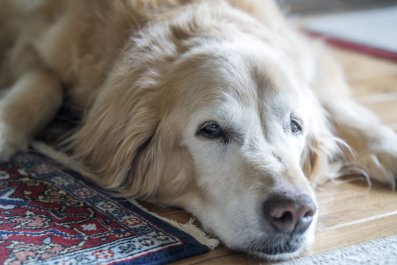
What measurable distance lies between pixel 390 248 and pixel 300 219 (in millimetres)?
318

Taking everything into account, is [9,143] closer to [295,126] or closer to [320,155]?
[295,126]


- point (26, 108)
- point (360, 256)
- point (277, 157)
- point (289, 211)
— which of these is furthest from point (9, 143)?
point (360, 256)

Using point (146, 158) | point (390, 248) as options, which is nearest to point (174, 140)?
point (146, 158)

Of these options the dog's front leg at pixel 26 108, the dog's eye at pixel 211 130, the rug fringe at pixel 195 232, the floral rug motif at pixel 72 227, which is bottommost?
the floral rug motif at pixel 72 227

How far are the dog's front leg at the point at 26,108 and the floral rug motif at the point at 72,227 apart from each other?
13 cm

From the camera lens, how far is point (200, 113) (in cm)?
186

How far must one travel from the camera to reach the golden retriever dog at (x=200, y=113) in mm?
1699

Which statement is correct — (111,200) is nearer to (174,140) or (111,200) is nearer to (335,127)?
(174,140)

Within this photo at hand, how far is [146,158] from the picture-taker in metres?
2.03

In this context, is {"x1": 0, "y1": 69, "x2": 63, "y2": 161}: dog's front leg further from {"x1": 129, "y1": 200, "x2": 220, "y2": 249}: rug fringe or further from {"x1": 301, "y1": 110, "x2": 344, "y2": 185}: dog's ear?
{"x1": 301, "y1": 110, "x2": 344, "y2": 185}: dog's ear

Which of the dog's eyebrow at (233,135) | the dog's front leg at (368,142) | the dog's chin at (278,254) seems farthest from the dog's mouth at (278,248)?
the dog's front leg at (368,142)

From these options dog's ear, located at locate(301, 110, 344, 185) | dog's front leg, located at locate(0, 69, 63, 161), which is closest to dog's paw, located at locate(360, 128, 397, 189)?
dog's ear, located at locate(301, 110, 344, 185)

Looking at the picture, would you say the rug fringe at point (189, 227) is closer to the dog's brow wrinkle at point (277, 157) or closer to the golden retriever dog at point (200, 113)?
the golden retriever dog at point (200, 113)

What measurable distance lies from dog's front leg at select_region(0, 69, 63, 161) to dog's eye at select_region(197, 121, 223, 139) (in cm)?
80
